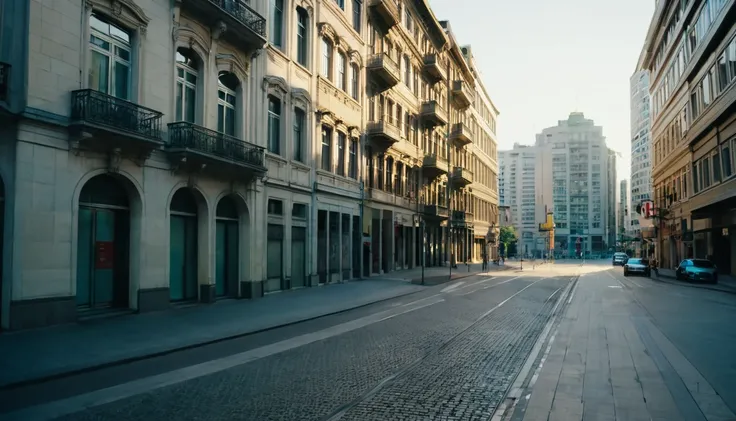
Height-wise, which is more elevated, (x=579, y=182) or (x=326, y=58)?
(x=579, y=182)

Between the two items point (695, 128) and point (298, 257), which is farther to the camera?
point (695, 128)

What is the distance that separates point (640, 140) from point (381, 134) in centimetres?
14872

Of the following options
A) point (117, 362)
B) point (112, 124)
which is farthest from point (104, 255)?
point (117, 362)

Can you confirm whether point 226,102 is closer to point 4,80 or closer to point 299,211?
point 299,211

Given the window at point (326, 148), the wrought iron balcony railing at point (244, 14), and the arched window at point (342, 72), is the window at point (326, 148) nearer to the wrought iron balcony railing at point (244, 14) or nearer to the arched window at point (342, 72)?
the arched window at point (342, 72)

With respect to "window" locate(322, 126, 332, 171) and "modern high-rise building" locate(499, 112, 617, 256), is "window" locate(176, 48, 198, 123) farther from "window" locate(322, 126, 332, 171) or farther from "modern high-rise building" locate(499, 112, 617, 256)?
"modern high-rise building" locate(499, 112, 617, 256)

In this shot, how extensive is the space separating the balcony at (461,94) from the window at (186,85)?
37572 mm

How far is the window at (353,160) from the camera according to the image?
30.8 metres

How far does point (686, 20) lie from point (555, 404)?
149 feet

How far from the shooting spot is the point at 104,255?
48.3 feet

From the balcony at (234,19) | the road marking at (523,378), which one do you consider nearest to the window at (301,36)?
the balcony at (234,19)

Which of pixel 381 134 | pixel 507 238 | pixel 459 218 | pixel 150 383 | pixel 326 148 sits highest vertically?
pixel 381 134

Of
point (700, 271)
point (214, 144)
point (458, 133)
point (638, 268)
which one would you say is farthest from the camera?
point (458, 133)

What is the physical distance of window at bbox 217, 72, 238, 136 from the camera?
63.4ft
